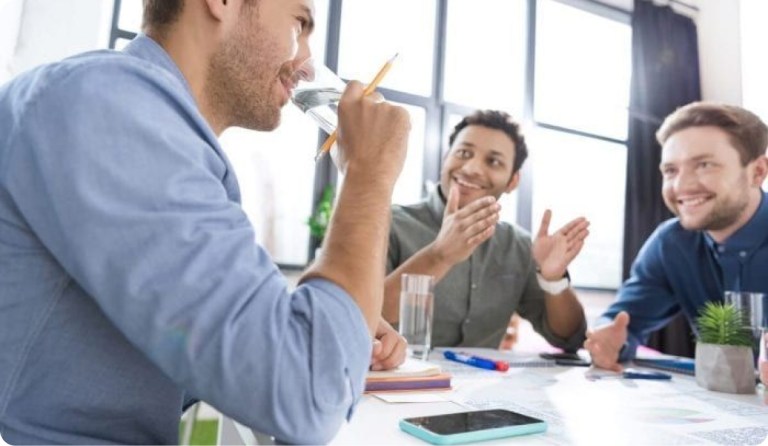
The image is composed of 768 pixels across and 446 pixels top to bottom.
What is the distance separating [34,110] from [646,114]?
397cm

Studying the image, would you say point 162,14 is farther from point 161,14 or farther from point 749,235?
point 749,235

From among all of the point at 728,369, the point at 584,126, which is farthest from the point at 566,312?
the point at 584,126

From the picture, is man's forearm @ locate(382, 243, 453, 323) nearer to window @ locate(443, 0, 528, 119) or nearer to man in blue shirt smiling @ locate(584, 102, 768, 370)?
man in blue shirt smiling @ locate(584, 102, 768, 370)

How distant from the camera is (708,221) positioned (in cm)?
148

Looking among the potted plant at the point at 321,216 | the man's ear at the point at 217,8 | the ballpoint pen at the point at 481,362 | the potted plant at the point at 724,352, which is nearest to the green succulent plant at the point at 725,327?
the potted plant at the point at 724,352

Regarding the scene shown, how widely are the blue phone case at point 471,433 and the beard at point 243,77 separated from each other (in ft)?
1.43

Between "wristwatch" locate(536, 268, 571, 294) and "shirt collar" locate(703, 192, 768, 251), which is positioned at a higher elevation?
"shirt collar" locate(703, 192, 768, 251)

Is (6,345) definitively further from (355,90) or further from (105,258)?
(355,90)

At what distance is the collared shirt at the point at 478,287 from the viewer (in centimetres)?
150

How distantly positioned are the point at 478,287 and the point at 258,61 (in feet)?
3.52

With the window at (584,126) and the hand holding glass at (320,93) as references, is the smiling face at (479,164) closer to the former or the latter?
the hand holding glass at (320,93)

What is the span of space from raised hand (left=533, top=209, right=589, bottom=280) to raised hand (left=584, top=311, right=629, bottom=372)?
0.77 ft

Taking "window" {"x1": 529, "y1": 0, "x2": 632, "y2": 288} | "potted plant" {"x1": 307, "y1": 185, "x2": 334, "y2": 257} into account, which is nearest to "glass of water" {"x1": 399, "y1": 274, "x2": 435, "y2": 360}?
"potted plant" {"x1": 307, "y1": 185, "x2": 334, "y2": 257}

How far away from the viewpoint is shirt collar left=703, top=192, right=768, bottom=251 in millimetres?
1432
